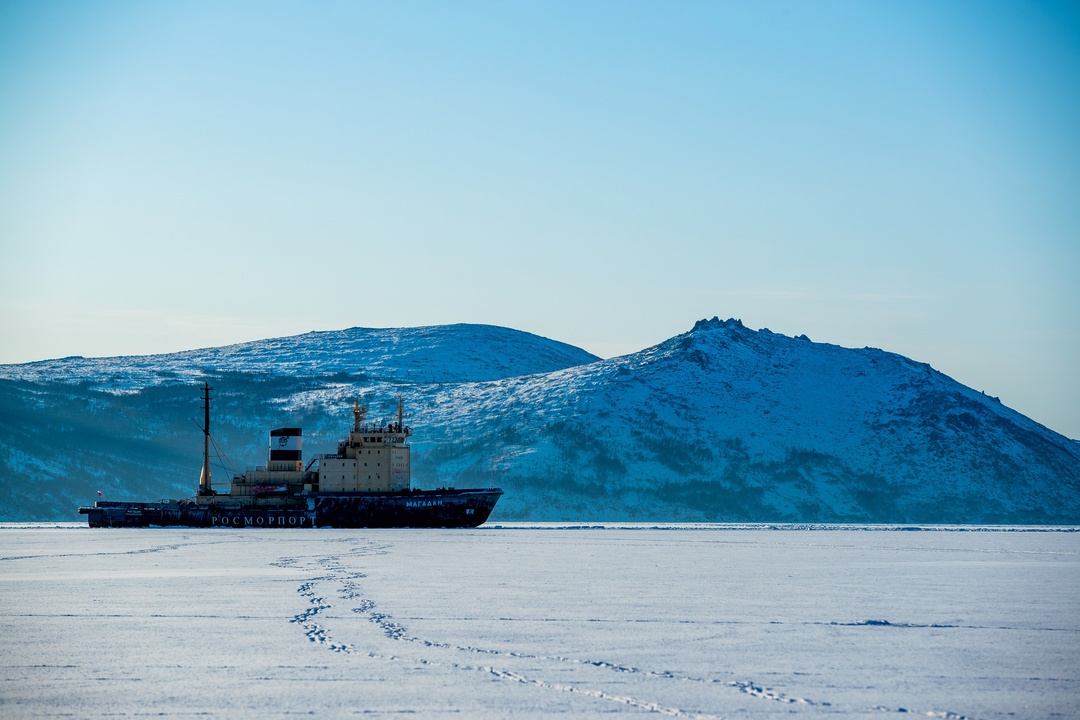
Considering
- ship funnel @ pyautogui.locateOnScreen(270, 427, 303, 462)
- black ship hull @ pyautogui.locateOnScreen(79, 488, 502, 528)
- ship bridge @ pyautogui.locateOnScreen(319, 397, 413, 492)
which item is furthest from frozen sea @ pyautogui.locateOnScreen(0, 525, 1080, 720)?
ship funnel @ pyautogui.locateOnScreen(270, 427, 303, 462)

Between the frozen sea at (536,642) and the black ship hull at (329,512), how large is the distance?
5475cm

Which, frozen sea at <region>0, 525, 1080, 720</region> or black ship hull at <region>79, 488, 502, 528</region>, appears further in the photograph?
black ship hull at <region>79, 488, 502, 528</region>


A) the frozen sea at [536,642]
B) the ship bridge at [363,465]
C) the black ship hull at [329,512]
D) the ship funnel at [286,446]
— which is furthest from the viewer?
the ship funnel at [286,446]

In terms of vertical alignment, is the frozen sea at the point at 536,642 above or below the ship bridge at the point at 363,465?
below

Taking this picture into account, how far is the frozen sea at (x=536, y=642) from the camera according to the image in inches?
758

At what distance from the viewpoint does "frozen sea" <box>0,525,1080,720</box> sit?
63.2 feet

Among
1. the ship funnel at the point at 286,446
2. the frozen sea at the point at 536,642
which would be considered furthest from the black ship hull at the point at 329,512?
the frozen sea at the point at 536,642

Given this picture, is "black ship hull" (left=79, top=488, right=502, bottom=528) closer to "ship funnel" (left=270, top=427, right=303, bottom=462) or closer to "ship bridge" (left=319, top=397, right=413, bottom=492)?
"ship bridge" (left=319, top=397, right=413, bottom=492)

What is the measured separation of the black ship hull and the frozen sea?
180ft

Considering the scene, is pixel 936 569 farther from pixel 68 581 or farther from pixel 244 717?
pixel 244 717

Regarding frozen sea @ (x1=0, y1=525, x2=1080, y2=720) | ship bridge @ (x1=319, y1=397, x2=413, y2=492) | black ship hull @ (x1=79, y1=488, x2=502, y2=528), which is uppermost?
ship bridge @ (x1=319, y1=397, x2=413, y2=492)

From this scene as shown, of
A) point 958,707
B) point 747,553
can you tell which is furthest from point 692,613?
point 747,553

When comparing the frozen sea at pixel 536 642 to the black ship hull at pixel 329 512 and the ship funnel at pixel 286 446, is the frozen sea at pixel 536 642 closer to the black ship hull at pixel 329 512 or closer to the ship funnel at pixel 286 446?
the black ship hull at pixel 329 512

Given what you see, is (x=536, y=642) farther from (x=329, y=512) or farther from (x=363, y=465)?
(x=363, y=465)
